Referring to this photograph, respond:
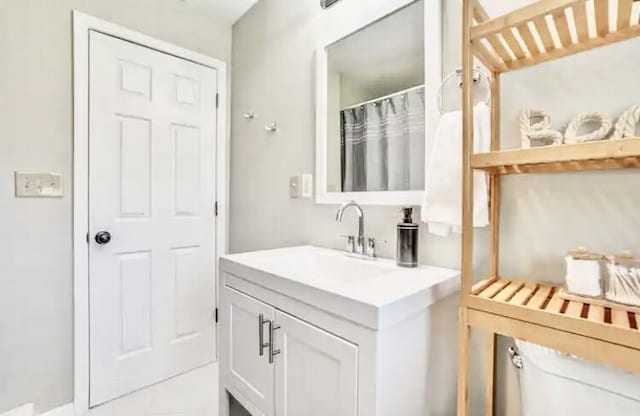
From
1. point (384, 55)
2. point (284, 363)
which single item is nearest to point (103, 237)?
point (284, 363)

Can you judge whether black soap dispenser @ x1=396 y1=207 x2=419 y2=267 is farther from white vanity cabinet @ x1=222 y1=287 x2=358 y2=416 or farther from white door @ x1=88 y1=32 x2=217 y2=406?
white door @ x1=88 y1=32 x2=217 y2=406

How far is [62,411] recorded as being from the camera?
1.63 metres

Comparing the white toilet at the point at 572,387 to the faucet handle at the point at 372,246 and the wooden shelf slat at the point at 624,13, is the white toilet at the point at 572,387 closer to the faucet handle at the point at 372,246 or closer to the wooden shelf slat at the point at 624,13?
the faucet handle at the point at 372,246

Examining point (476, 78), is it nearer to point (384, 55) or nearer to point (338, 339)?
point (384, 55)

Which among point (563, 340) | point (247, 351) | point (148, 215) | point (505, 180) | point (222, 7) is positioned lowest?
point (247, 351)

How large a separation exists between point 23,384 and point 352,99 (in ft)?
6.80

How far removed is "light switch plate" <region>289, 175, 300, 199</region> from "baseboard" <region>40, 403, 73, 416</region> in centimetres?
157

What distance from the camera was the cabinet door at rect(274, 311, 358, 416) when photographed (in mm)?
817

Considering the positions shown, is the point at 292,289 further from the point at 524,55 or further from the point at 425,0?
the point at 425,0

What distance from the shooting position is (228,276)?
1.32 m

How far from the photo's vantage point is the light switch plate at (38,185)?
152cm

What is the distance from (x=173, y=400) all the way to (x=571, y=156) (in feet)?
6.94

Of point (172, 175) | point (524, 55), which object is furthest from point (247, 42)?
point (524, 55)

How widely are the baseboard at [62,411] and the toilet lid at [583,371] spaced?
6.85ft
